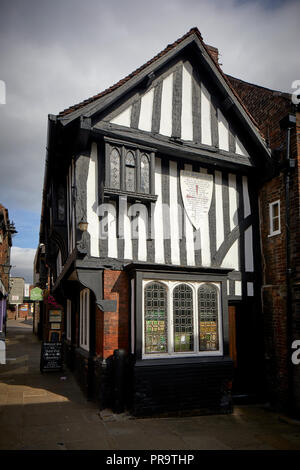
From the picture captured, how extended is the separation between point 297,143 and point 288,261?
2730mm

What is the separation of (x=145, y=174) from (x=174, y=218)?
123cm

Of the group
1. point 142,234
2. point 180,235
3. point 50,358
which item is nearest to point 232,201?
point 180,235

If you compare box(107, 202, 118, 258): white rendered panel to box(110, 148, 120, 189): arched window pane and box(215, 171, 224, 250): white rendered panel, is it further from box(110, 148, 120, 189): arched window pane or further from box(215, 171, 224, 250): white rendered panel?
box(215, 171, 224, 250): white rendered panel

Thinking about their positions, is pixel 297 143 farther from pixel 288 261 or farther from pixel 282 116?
pixel 288 261

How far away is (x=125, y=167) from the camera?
792cm

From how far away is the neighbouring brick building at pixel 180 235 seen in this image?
7488mm

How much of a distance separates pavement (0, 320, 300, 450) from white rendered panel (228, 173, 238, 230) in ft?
14.3

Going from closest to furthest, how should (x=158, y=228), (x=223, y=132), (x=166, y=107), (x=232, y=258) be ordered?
(x=158, y=228) → (x=166, y=107) → (x=232, y=258) → (x=223, y=132)

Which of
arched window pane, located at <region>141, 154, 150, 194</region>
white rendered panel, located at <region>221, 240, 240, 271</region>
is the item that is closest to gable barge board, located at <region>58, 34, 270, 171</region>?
arched window pane, located at <region>141, 154, 150, 194</region>

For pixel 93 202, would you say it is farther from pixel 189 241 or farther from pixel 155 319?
pixel 155 319

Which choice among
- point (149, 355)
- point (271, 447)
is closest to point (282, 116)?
point (149, 355)

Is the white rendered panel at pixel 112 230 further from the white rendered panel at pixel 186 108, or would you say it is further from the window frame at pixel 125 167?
the white rendered panel at pixel 186 108

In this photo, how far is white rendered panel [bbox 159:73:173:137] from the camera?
8.55 meters

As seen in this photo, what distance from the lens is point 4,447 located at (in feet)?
17.9
